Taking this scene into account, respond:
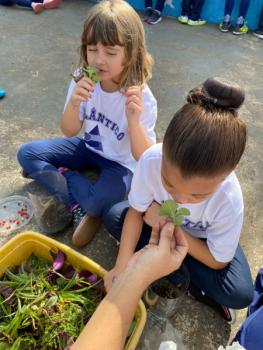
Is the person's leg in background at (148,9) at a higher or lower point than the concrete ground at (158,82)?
higher

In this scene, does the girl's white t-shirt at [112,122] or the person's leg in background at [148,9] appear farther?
the person's leg in background at [148,9]

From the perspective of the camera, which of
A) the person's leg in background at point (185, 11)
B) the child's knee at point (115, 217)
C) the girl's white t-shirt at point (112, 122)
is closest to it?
the child's knee at point (115, 217)

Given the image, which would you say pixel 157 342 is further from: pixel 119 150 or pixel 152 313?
pixel 119 150

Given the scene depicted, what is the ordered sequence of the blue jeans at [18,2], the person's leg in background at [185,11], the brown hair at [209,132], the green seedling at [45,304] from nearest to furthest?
the brown hair at [209,132], the green seedling at [45,304], the blue jeans at [18,2], the person's leg in background at [185,11]

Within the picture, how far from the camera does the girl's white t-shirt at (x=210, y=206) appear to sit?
4.29 feet

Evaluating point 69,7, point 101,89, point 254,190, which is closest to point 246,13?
point 69,7

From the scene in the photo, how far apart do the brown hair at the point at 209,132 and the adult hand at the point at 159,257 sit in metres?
0.20

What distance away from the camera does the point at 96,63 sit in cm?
162

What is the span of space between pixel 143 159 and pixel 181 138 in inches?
14.4

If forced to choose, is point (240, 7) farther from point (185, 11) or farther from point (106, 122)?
point (106, 122)

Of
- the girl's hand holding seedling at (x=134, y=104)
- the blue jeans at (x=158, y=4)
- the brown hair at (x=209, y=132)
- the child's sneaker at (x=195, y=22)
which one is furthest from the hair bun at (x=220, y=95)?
the blue jeans at (x=158, y=4)

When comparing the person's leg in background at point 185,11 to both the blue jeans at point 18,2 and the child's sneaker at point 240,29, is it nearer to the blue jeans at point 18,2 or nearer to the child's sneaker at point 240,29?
the child's sneaker at point 240,29

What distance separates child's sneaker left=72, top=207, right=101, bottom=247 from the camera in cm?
171

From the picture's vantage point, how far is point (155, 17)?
4.20 meters
